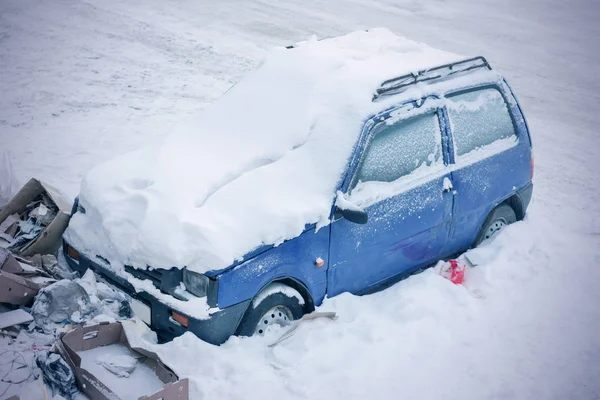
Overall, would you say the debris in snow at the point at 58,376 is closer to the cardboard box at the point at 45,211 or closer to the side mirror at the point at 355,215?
the cardboard box at the point at 45,211

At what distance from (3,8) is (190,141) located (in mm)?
10235

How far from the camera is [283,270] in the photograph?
437 centimetres

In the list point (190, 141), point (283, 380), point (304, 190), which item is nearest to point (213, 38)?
point (190, 141)

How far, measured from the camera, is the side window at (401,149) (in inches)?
188

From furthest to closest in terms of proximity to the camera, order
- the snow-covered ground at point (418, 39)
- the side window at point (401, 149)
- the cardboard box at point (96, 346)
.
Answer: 1. the side window at point (401, 149)
2. the snow-covered ground at point (418, 39)
3. the cardboard box at point (96, 346)

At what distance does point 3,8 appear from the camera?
42.8ft

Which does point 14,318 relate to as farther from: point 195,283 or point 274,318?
point 274,318

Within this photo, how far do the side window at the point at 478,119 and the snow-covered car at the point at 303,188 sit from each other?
0.6 inches

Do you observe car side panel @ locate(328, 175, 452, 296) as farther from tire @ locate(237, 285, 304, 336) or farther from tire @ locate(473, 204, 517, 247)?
tire @ locate(473, 204, 517, 247)

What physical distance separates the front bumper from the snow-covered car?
0.04 feet

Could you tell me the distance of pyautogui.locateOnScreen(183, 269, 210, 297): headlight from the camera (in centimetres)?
407

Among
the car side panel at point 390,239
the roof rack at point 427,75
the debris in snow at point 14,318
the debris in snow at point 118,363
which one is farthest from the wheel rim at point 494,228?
the debris in snow at point 14,318

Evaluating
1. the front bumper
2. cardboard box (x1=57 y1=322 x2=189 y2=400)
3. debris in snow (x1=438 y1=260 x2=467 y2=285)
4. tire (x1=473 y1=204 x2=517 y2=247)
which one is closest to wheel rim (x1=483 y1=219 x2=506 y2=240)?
tire (x1=473 y1=204 x2=517 y2=247)

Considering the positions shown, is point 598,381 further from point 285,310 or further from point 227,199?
point 227,199
